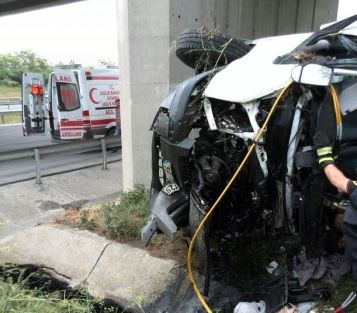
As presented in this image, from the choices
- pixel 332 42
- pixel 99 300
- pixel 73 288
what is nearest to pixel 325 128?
pixel 332 42

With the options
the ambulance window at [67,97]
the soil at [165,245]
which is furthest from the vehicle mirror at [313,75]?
the ambulance window at [67,97]

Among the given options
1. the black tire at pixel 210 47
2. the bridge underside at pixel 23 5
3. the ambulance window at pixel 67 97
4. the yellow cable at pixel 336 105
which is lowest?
the ambulance window at pixel 67 97

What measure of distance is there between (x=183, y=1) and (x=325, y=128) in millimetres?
3464

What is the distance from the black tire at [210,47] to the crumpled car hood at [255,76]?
36 centimetres

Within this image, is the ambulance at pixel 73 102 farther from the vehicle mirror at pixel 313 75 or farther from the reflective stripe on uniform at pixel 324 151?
the reflective stripe on uniform at pixel 324 151

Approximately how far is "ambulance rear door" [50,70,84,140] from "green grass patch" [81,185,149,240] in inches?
242

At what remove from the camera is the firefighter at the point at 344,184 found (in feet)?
7.47

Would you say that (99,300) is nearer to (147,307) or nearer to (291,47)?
(147,307)

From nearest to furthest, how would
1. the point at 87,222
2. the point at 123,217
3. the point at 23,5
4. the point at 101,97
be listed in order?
the point at 123,217 < the point at 87,222 < the point at 101,97 < the point at 23,5

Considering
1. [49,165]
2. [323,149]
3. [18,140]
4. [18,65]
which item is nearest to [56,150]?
[49,165]

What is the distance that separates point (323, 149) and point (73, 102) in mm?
9640

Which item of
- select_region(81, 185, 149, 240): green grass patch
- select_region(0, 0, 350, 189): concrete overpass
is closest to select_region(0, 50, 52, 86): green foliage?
select_region(0, 0, 350, 189): concrete overpass

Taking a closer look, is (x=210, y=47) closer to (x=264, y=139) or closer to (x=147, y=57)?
(x=264, y=139)

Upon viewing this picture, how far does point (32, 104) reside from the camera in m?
11.5
